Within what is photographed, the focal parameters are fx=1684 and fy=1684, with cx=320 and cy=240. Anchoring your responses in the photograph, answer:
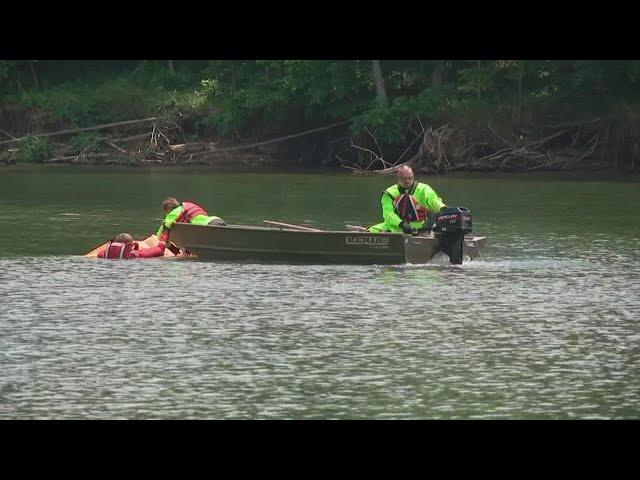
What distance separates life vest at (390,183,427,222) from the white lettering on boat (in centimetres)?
59

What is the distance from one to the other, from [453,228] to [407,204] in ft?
3.38

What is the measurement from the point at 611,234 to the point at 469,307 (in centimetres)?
1007

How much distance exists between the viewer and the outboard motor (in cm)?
2364

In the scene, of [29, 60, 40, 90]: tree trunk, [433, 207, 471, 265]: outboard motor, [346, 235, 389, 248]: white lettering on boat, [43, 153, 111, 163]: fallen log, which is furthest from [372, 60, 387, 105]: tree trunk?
[433, 207, 471, 265]: outboard motor

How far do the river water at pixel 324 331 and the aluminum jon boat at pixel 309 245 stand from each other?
288 millimetres

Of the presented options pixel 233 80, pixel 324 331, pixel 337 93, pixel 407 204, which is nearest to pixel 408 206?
pixel 407 204

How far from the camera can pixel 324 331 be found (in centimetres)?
1841

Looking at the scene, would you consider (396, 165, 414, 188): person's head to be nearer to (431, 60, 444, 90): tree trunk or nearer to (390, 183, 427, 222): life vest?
(390, 183, 427, 222): life vest

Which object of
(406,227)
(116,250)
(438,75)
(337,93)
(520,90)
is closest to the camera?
(406,227)

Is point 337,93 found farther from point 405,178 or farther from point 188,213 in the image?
point 405,178

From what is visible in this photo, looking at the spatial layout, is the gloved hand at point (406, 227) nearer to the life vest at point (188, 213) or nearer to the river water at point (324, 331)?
the river water at point (324, 331)

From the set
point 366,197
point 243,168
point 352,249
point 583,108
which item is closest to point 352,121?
point 243,168

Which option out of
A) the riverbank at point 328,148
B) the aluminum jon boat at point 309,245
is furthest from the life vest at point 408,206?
the riverbank at point 328,148
